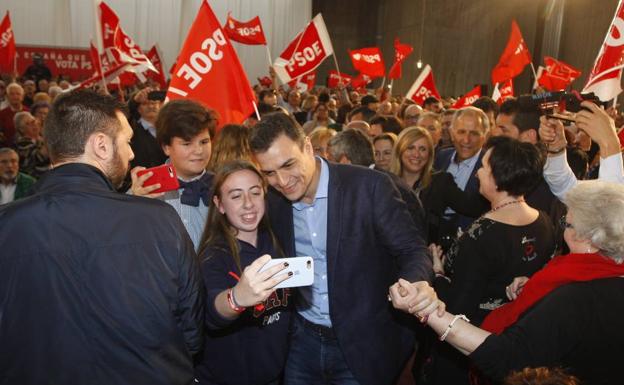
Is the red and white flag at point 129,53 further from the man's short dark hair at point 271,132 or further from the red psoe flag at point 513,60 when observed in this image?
the red psoe flag at point 513,60

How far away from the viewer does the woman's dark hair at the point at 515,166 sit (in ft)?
9.40

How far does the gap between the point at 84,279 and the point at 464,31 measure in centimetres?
2279

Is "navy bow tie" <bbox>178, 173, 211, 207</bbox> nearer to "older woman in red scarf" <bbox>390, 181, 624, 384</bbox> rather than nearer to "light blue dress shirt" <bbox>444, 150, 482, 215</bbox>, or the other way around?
"older woman in red scarf" <bbox>390, 181, 624, 384</bbox>

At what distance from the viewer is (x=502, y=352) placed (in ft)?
6.40

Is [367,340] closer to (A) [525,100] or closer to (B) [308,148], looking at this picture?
(B) [308,148]

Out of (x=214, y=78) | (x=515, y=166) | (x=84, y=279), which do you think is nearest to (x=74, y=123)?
(x=84, y=279)

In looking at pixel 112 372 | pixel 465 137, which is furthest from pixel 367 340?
pixel 465 137

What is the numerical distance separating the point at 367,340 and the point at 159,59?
10.2m

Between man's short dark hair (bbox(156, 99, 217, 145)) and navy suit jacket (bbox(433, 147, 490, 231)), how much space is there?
7.06 feet

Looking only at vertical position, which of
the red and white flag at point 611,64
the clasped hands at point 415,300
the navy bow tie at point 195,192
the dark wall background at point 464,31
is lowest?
the clasped hands at point 415,300

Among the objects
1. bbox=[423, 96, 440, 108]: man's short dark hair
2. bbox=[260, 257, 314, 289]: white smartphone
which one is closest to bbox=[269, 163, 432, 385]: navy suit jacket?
bbox=[260, 257, 314, 289]: white smartphone

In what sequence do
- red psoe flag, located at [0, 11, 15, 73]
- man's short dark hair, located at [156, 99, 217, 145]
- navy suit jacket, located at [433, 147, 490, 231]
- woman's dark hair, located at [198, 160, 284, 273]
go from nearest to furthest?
1. woman's dark hair, located at [198, 160, 284, 273]
2. man's short dark hair, located at [156, 99, 217, 145]
3. navy suit jacket, located at [433, 147, 490, 231]
4. red psoe flag, located at [0, 11, 15, 73]

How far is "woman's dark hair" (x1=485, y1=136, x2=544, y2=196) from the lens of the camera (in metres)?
2.87

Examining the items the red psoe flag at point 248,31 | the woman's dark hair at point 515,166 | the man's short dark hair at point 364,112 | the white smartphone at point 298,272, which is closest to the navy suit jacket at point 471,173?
the woman's dark hair at point 515,166
